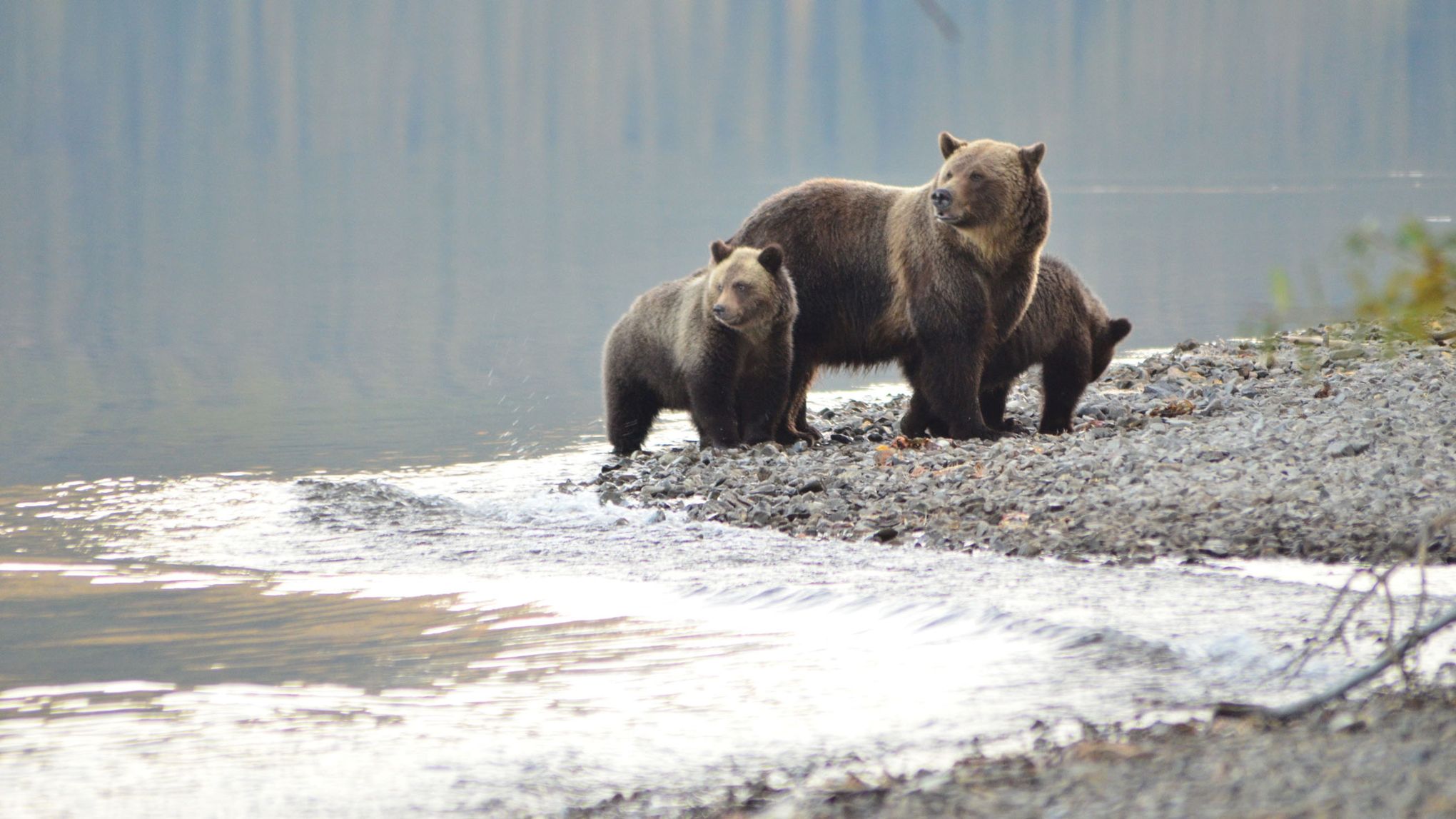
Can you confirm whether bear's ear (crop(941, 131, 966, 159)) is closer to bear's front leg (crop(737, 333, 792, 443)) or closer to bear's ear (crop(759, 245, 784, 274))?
bear's ear (crop(759, 245, 784, 274))

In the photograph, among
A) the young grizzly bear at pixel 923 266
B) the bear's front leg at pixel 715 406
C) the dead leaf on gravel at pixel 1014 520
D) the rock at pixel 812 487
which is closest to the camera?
the dead leaf on gravel at pixel 1014 520

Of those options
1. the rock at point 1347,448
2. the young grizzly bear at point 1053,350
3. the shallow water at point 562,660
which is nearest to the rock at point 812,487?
the shallow water at point 562,660

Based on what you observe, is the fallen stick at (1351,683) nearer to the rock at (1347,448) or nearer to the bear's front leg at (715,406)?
the rock at (1347,448)

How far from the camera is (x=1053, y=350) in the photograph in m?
8.15

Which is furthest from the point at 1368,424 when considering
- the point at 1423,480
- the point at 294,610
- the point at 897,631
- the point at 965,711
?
the point at 294,610

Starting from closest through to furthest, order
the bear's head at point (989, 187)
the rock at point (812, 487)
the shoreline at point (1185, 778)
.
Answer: the shoreline at point (1185, 778)
the rock at point (812, 487)
the bear's head at point (989, 187)

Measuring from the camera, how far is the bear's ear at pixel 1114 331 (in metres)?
8.43

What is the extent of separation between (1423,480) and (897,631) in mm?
2304

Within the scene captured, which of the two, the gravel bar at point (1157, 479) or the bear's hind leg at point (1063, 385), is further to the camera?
the bear's hind leg at point (1063, 385)

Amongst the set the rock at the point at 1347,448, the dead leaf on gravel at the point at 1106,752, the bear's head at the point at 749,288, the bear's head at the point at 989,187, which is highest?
the bear's head at the point at 989,187

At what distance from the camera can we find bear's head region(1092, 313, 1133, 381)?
27.7 ft

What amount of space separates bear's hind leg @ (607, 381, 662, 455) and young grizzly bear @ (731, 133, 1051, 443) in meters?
0.81

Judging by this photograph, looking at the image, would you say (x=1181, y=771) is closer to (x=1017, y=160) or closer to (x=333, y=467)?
(x=1017, y=160)

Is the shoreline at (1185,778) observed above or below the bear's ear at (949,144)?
below
